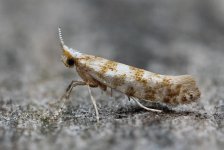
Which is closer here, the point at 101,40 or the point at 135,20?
the point at 101,40

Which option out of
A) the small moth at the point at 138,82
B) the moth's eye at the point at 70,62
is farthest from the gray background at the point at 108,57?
the moth's eye at the point at 70,62

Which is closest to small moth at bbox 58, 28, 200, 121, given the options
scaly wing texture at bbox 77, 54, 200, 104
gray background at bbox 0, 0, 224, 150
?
scaly wing texture at bbox 77, 54, 200, 104

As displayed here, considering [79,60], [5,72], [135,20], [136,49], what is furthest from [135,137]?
[135,20]

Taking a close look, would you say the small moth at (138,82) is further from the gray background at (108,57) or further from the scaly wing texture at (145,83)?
the gray background at (108,57)

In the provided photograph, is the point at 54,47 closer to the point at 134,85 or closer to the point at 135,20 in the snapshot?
the point at 135,20

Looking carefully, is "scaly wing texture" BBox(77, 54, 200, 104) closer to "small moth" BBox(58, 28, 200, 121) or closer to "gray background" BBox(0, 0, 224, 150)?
"small moth" BBox(58, 28, 200, 121)

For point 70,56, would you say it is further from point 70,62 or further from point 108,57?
point 108,57
